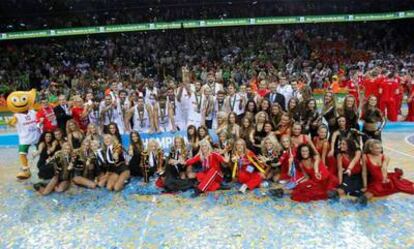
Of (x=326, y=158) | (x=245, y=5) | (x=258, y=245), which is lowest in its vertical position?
(x=258, y=245)

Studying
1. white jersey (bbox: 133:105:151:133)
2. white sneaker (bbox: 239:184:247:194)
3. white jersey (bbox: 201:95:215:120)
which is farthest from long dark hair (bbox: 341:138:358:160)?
white jersey (bbox: 133:105:151:133)

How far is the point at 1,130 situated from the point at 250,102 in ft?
27.5

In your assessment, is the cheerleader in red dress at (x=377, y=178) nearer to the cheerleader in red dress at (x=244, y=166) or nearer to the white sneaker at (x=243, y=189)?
the cheerleader in red dress at (x=244, y=166)

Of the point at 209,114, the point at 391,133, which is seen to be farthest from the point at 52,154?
the point at 391,133

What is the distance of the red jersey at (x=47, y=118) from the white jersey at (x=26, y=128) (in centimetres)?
16

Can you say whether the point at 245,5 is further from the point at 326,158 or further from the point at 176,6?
the point at 326,158

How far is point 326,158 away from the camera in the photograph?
245 inches

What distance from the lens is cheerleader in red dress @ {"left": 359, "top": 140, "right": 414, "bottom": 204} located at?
5562 mm

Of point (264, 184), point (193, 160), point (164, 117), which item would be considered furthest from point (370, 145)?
point (164, 117)

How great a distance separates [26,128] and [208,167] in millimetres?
3381

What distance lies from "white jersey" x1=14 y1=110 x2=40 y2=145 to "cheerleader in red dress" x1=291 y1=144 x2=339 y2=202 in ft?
15.2

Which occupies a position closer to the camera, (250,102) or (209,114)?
(250,102)

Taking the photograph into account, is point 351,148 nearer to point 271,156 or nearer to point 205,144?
point 271,156

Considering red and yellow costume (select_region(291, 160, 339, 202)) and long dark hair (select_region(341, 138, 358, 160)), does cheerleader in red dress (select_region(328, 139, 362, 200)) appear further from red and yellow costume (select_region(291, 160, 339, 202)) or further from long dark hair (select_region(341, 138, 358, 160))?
red and yellow costume (select_region(291, 160, 339, 202))
